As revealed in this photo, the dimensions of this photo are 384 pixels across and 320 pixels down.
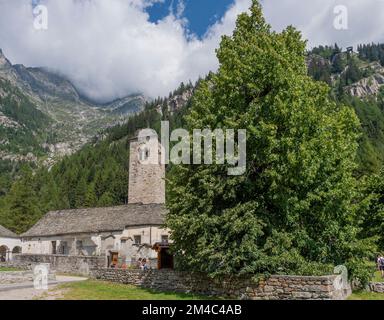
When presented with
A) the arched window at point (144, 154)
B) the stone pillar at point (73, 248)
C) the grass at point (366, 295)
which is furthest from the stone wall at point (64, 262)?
the arched window at point (144, 154)

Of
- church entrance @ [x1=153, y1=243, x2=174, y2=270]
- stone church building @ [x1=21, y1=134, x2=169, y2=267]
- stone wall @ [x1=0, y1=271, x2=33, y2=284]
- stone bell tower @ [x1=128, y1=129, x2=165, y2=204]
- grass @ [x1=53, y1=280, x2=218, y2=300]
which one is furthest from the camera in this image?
stone bell tower @ [x1=128, y1=129, x2=165, y2=204]

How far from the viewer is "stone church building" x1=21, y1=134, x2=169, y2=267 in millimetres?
44344

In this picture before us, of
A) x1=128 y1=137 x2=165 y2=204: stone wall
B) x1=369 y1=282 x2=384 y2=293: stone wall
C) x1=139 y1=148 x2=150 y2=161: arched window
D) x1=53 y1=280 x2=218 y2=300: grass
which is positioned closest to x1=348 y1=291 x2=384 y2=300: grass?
x1=369 y1=282 x2=384 y2=293: stone wall

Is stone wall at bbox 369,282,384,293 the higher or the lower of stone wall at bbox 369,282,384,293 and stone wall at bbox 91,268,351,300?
the lower

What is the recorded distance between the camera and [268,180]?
726 inches

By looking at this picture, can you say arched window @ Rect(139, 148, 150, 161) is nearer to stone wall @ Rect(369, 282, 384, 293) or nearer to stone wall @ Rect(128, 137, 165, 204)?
stone wall @ Rect(128, 137, 165, 204)

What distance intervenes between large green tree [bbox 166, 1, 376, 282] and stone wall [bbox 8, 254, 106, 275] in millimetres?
12709

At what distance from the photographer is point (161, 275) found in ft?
68.5

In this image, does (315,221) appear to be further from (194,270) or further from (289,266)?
(194,270)

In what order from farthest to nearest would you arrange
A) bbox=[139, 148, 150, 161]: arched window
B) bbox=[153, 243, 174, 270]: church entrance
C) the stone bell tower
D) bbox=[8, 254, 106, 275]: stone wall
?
bbox=[139, 148, 150, 161]: arched window, the stone bell tower, bbox=[8, 254, 106, 275]: stone wall, bbox=[153, 243, 174, 270]: church entrance

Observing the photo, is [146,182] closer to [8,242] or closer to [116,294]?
[8,242]

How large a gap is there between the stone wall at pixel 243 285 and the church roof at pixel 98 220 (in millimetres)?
23244

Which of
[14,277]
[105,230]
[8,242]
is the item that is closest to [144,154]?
[105,230]

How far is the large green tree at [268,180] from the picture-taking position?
17500 millimetres
